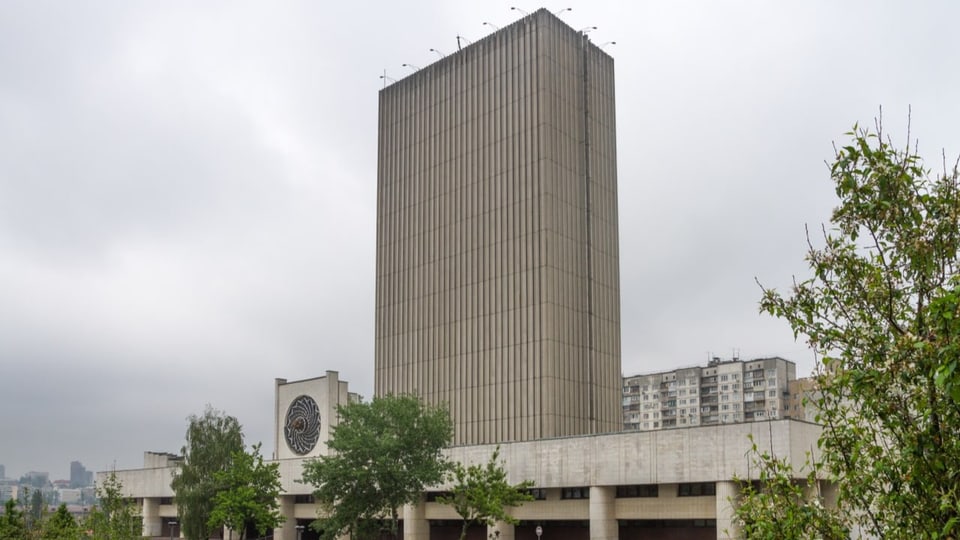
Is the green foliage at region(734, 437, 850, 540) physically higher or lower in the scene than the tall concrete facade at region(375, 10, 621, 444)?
lower

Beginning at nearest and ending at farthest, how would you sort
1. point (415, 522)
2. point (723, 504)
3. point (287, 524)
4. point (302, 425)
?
point (723, 504) < point (415, 522) < point (287, 524) < point (302, 425)

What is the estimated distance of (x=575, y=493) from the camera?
5919 centimetres

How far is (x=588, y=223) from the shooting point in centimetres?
7675

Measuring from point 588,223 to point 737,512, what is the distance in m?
64.5

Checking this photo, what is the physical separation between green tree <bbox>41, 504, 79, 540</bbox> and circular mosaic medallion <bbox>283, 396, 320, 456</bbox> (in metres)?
18.8

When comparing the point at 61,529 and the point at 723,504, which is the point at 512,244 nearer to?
the point at 723,504

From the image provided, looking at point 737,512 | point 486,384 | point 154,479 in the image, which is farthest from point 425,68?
point 737,512

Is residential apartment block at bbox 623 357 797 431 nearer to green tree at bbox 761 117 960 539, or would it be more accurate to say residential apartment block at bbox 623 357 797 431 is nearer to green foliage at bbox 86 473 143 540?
green foliage at bbox 86 473 143 540

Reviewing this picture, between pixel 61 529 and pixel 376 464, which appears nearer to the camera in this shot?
pixel 376 464

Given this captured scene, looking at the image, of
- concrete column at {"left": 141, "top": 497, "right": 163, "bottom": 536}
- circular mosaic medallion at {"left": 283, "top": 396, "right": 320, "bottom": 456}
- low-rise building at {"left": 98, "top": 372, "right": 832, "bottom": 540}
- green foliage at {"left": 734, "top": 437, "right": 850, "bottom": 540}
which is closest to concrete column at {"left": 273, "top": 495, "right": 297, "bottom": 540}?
low-rise building at {"left": 98, "top": 372, "right": 832, "bottom": 540}

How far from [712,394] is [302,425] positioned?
8570 centimetres

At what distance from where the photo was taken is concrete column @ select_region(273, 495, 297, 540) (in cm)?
7569

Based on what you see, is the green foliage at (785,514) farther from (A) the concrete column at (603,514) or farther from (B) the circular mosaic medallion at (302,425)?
(B) the circular mosaic medallion at (302,425)

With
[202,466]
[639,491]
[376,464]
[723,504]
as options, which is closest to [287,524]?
[202,466]
